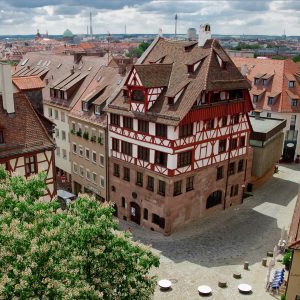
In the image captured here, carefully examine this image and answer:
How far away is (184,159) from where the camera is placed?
3862 cm

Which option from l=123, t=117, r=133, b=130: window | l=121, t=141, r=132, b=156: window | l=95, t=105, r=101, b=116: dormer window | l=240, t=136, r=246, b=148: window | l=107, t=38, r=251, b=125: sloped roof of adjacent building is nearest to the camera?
l=107, t=38, r=251, b=125: sloped roof of adjacent building

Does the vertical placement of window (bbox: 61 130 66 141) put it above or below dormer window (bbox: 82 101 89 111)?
below

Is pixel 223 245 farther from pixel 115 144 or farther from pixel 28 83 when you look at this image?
pixel 28 83

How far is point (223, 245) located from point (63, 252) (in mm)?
23991

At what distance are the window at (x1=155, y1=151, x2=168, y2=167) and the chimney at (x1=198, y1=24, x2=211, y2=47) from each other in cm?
1229

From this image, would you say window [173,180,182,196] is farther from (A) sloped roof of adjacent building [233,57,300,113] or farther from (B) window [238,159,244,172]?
(A) sloped roof of adjacent building [233,57,300,113]

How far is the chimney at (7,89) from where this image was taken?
104 ft

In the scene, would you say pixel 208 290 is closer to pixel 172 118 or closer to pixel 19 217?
pixel 172 118

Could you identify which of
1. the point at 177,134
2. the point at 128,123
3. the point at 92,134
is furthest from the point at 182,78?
the point at 92,134

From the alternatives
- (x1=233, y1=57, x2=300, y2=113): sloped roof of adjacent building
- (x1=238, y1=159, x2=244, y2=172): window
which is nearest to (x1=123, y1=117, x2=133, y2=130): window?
(x1=238, y1=159, x2=244, y2=172): window

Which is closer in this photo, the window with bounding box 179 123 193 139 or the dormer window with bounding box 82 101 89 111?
the window with bounding box 179 123 193 139

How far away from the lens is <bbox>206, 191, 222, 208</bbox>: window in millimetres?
43412

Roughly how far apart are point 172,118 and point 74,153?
1825 cm

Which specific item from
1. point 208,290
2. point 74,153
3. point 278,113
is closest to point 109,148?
point 74,153
